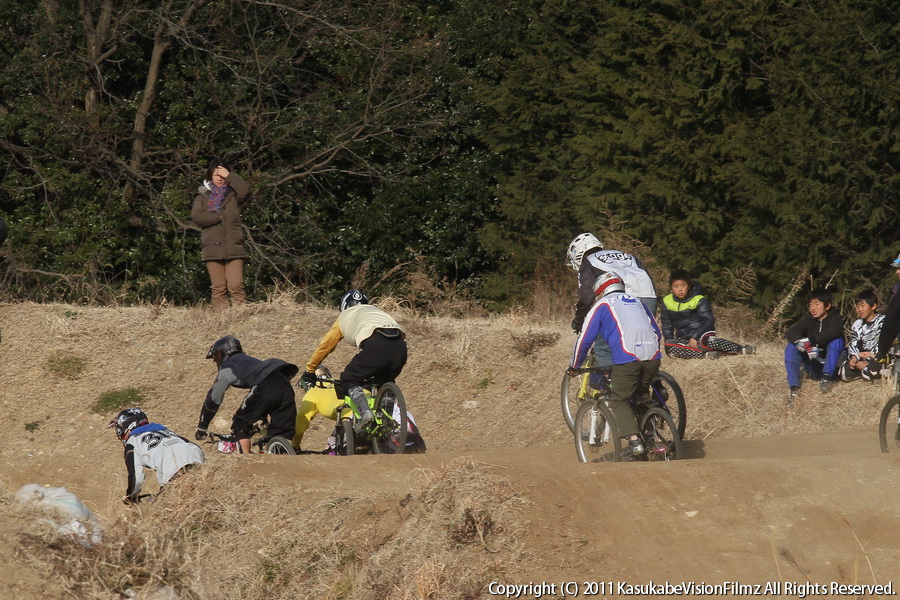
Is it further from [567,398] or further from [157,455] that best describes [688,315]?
[157,455]

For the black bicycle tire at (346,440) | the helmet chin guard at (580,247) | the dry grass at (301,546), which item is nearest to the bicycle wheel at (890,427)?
the helmet chin guard at (580,247)

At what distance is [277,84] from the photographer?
20828mm

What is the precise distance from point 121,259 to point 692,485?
14610mm

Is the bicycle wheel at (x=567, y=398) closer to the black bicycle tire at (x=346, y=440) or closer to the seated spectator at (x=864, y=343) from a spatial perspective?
the black bicycle tire at (x=346, y=440)

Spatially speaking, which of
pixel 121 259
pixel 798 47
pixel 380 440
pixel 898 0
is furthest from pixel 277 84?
pixel 380 440

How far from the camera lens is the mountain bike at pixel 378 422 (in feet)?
32.7

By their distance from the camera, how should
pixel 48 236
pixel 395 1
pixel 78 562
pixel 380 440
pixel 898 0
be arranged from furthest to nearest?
1. pixel 395 1
2. pixel 48 236
3. pixel 898 0
4. pixel 380 440
5. pixel 78 562

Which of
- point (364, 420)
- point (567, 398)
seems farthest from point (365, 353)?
point (567, 398)

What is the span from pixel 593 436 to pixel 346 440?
229cm

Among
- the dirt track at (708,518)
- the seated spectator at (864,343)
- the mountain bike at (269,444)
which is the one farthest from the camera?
the seated spectator at (864,343)

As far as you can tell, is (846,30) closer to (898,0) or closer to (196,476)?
(898,0)

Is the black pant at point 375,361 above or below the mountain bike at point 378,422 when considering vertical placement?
above

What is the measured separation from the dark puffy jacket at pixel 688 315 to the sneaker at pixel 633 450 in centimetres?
470

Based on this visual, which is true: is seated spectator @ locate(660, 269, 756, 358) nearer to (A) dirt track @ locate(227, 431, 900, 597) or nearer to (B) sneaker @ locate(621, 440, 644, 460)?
(B) sneaker @ locate(621, 440, 644, 460)
